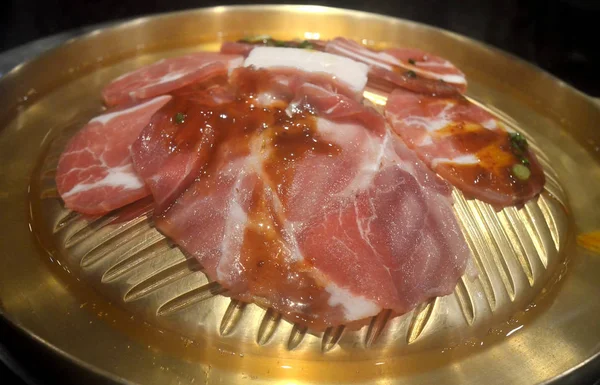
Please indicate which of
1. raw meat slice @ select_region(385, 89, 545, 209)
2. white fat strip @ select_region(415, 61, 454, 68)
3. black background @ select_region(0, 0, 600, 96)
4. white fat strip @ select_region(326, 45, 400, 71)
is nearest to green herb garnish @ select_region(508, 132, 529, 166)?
raw meat slice @ select_region(385, 89, 545, 209)

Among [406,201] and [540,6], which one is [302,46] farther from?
[540,6]

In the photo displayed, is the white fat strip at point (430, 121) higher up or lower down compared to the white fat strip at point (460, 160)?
higher up

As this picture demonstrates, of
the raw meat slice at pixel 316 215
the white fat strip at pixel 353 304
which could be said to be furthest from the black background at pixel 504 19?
the white fat strip at pixel 353 304

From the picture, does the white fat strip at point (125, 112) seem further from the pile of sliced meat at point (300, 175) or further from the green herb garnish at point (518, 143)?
the green herb garnish at point (518, 143)

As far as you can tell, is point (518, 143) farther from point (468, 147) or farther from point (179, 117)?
point (179, 117)

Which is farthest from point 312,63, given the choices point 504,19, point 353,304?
point 504,19

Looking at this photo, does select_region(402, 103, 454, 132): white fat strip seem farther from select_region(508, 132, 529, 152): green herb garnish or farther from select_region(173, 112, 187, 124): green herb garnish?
select_region(173, 112, 187, 124): green herb garnish

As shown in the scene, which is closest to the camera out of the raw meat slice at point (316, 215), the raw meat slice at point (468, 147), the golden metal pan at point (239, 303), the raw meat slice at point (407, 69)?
the golden metal pan at point (239, 303)
